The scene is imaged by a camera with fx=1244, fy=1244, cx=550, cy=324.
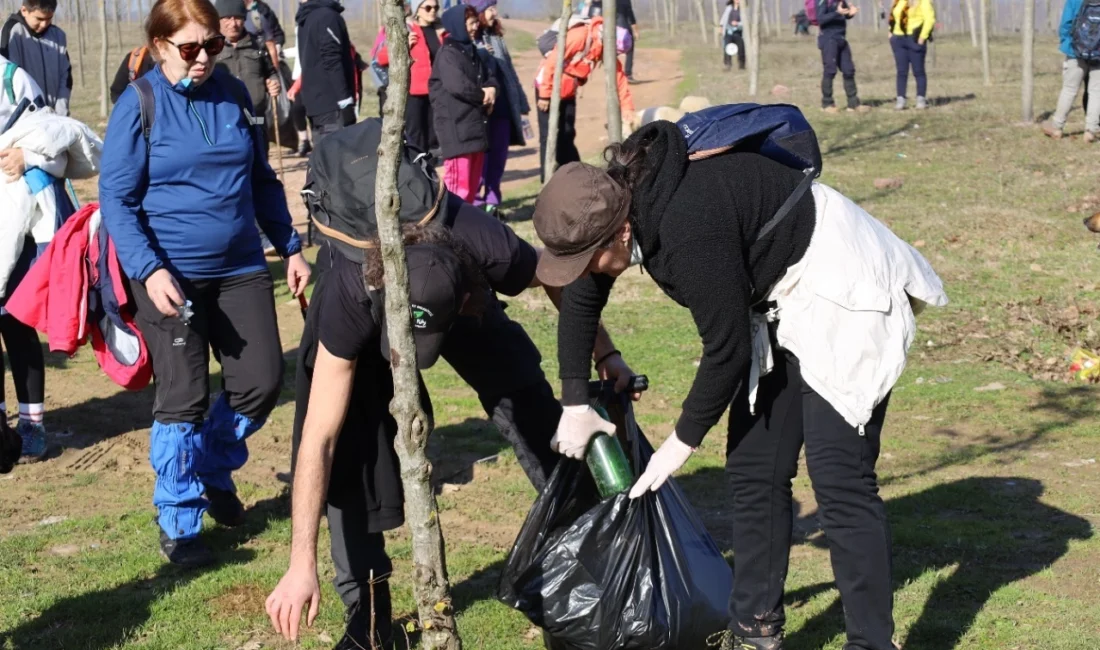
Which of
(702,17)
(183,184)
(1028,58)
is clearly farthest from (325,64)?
(702,17)

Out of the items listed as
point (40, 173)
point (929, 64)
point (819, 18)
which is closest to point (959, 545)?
point (40, 173)

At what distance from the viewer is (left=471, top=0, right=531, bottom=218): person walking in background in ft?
35.0

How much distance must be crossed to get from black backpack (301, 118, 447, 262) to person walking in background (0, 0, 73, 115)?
588 centimetres

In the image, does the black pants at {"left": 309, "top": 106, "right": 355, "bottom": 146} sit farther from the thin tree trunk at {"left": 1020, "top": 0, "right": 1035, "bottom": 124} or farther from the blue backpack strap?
the thin tree trunk at {"left": 1020, "top": 0, "right": 1035, "bottom": 124}

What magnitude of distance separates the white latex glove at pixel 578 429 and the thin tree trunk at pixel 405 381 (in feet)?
2.17

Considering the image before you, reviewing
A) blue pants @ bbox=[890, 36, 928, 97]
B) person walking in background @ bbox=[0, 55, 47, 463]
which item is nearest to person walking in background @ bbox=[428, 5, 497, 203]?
person walking in background @ bbox=[0, 55, 47, 463]

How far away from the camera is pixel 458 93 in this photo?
32.6 ft

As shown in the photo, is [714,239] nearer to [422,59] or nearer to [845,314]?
[845,314]

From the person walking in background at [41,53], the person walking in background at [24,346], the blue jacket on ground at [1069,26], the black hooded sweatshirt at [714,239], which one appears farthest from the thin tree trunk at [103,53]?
the black hooded sweatshirt at [714,239]

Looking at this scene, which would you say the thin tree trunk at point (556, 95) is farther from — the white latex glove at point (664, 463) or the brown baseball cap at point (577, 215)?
the brown baseball cap at point (577, 215)

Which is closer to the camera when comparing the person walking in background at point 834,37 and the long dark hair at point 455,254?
the long dark hair at point 455,254

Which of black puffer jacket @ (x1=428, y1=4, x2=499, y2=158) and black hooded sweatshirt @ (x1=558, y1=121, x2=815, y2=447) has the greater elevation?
black puffer jacket @ (x1=428, y1=4, x2=499, y2=158)

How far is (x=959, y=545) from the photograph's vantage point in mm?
4648

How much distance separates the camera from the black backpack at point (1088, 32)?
45.1 ft
